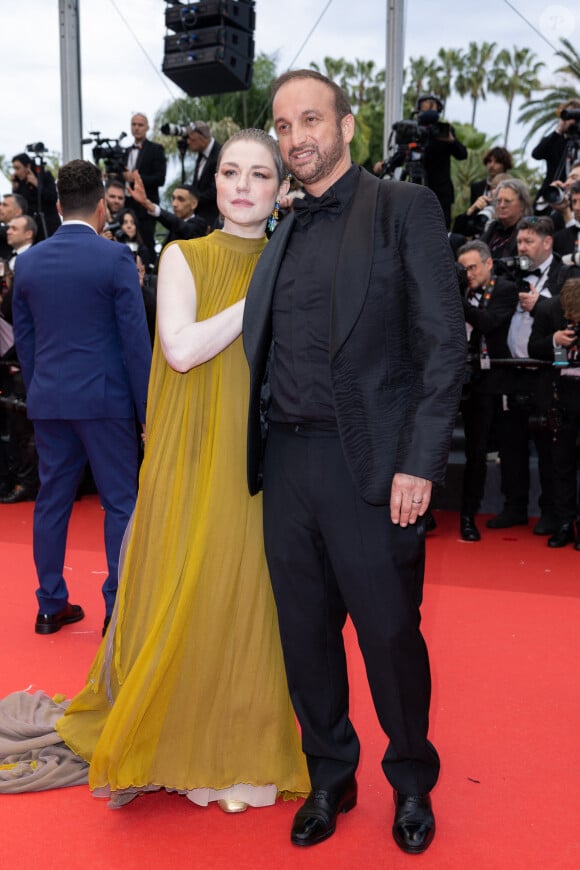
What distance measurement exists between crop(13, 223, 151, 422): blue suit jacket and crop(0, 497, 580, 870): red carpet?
101cm

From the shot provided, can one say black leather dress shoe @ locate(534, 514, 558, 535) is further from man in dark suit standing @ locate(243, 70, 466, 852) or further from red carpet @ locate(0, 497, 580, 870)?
man in dark suit standing @ locate(243, 70, 466, 852)

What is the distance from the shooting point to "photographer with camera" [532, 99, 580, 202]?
23.2 ft

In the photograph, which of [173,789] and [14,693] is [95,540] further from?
[173,789]

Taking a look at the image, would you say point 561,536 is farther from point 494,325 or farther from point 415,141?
point 415,141

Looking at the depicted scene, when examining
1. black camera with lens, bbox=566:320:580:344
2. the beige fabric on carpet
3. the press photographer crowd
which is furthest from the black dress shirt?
black camera with lens, bbox=566:320:580:344

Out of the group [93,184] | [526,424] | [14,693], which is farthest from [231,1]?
[14,693]

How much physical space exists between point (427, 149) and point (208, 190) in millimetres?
1926

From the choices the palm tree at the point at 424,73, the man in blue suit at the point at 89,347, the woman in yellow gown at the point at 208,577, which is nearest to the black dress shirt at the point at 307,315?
the woman in yellow gown at the point at 208,577

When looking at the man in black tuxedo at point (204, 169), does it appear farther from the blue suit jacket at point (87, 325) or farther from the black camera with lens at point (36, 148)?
the blue suit jacket at point (87, 325)

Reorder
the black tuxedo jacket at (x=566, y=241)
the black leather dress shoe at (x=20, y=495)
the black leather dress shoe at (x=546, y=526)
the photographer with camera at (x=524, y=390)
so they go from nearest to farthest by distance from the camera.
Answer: the photographer with camera at (x=524, y=390)
the black leather dress shoe at (x=546, y=526)
the black tuxedo jacket at (x=566, y=241)
the black leather dress shoe at (x=20, y=495)

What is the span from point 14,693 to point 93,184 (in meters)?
1.98

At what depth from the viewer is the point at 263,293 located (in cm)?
235

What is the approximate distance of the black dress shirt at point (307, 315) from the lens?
89.2 inches

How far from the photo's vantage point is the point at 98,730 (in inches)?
110
